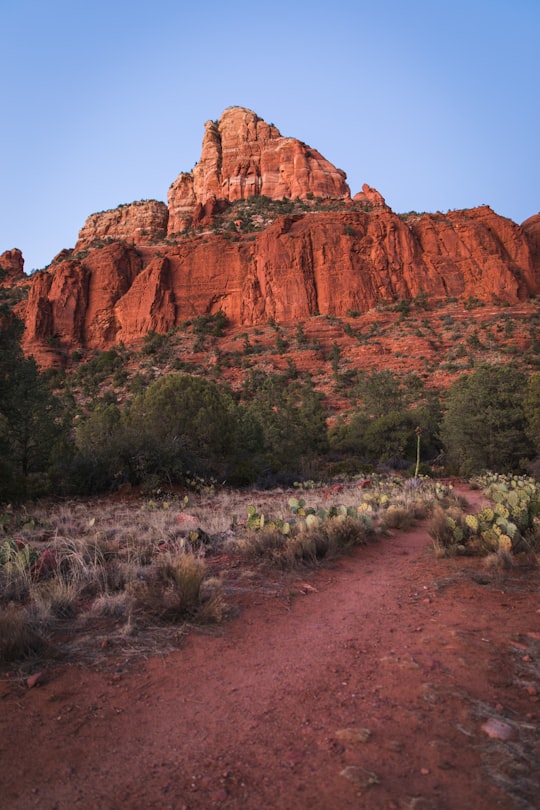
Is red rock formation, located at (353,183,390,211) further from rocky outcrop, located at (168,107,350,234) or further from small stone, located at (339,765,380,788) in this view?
small stone, located at (339,765,380,788)

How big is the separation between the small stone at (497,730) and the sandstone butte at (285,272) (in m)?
54.8

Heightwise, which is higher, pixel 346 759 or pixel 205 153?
pixel 205 153

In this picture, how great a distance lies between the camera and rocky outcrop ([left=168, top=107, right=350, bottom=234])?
76.2m

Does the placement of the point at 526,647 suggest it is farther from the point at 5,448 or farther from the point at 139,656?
the point at 5,448

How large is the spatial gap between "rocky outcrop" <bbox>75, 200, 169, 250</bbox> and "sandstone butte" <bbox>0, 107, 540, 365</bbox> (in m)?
8.68

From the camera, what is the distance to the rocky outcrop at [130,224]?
81.4 m

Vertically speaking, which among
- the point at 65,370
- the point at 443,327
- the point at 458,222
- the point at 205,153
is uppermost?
the point at 205,153

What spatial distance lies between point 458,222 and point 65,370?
52463 mm

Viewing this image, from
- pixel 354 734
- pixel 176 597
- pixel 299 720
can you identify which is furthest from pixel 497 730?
pixel 176 597

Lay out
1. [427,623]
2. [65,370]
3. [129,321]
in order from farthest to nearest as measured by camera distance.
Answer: [129,321]
[65,370]
[427,623]

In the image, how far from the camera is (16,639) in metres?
3.24

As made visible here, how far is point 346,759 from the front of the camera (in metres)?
2.27

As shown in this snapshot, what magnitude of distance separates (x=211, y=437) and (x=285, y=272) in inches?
1751

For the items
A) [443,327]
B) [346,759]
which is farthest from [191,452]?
[443,327]
